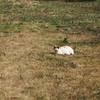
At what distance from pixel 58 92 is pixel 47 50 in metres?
5.49

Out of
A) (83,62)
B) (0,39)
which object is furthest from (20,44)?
(83,62)

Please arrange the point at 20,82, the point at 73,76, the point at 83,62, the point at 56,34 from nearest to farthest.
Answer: the point at 20,82 → the point at 73,76 → the point at 83,62 → the point at 56,34

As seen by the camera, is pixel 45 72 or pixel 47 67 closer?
pixel 45 72

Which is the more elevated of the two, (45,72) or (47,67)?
(47,67)

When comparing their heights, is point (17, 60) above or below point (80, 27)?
below

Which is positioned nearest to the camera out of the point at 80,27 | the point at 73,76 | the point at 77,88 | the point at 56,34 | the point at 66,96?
the point at 66,96

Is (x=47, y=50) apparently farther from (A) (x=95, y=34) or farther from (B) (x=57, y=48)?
(A) (x=95, y=34)

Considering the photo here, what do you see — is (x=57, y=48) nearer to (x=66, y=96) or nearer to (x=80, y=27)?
(x=66, y=96)

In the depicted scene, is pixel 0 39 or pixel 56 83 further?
pixel 0 39

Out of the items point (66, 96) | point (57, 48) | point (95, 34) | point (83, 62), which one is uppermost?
point (95, 34)

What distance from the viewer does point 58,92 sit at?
7605 mm

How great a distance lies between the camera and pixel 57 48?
11.8m

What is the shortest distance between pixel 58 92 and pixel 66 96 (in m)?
0.35

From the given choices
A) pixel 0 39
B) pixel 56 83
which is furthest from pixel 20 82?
pixel 0 39
